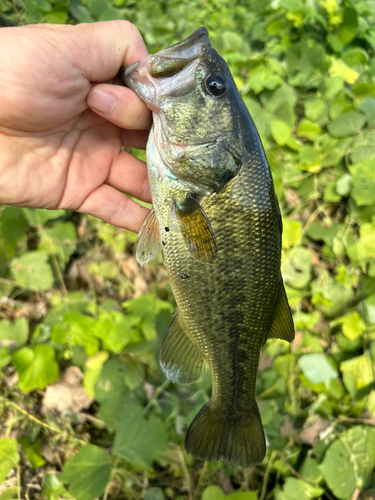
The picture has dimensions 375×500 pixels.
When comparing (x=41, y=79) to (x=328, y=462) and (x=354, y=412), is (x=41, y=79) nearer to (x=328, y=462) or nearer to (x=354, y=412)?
(x=328, y=462)

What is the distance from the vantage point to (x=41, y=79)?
131 centimetres

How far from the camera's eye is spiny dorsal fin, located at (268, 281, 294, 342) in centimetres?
151

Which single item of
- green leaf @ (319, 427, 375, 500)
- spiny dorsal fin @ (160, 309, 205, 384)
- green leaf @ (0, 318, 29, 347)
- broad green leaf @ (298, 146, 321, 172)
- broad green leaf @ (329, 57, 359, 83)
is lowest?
green leaf @ (319, 427, 375, 500)

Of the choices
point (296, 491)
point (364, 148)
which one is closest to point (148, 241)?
point (296, 491)

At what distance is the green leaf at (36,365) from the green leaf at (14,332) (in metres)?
0.12

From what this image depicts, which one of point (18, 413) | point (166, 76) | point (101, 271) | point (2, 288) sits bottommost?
point (18, 413)

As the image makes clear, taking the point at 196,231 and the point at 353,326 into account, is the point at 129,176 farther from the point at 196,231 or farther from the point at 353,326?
the point at 353,326

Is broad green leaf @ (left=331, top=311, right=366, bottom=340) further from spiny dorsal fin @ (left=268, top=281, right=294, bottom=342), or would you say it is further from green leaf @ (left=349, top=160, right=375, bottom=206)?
spiny dorsal fin @ (left=268, top=281, right=294, bottom=342)

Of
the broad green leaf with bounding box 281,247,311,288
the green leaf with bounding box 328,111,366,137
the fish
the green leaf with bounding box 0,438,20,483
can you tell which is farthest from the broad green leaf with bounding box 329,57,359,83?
the green leaf with bounding box 0,438,20,483

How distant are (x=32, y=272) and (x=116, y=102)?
1.53 metres

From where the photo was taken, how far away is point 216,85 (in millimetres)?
1315

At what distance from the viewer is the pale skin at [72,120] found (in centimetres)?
130

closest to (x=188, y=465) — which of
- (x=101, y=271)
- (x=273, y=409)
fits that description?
(x=273, y=409)

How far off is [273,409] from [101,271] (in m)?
1.80
